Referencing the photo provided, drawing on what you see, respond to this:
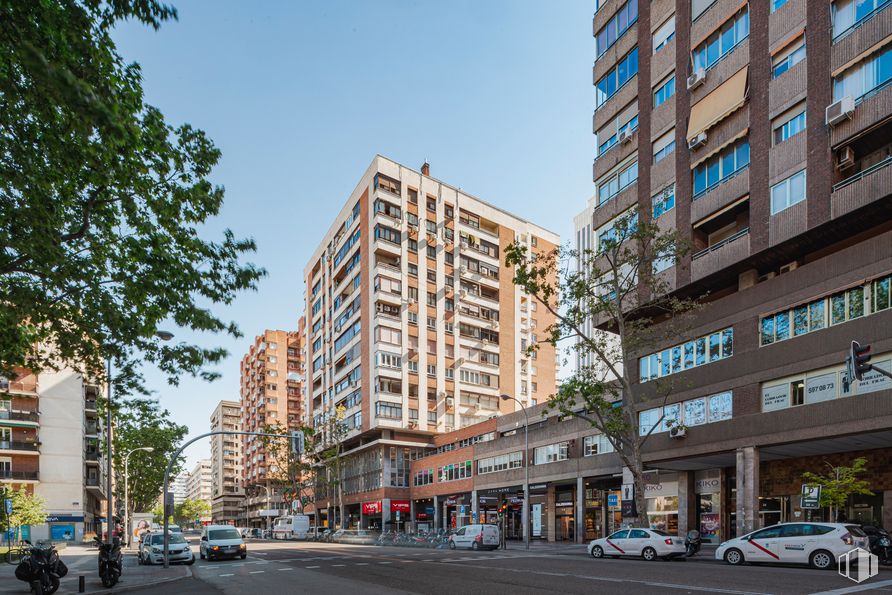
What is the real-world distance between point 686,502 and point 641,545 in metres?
11.2

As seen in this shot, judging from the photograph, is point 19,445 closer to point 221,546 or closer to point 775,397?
point 221,546

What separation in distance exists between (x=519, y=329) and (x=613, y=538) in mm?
48563

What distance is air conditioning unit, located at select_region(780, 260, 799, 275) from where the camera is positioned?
27.1 meters

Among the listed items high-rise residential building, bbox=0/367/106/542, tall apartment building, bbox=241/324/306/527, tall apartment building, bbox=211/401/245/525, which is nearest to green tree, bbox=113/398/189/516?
high-rise residential building, bbox=0/367/106/542

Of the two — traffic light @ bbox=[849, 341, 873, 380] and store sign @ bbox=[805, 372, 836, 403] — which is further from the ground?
traffic light @ bbox=[849, 341, 873, 380]

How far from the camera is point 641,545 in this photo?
2425 cm

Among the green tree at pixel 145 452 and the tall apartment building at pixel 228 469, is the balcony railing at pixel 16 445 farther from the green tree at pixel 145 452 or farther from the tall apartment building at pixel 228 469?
the tall apartment building at pixel 228 469

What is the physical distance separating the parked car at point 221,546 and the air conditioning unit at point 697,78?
29.5 m

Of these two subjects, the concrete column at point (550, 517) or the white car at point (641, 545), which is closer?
the white car at point (641, 545)

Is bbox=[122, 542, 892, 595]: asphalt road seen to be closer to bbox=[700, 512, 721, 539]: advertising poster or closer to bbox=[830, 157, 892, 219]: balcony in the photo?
bbox=[830, 157, 892, 219]: balcony

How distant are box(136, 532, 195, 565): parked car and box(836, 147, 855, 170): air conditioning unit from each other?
30.1 m

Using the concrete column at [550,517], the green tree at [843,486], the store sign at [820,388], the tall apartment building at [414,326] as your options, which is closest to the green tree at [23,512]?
the tall apartment building at [414,326]

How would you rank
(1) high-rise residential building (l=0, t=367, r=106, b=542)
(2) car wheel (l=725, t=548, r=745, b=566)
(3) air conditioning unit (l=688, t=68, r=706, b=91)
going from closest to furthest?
1. (2) car wheel (l=725, t=548, r=745, b=566)
2. (3) air conditioning unit (l=688, t=68, r=706, b=91)
3. (1) high-rise residential building (l=0, t=367, r=106, b=542)

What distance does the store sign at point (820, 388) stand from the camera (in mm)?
23891
